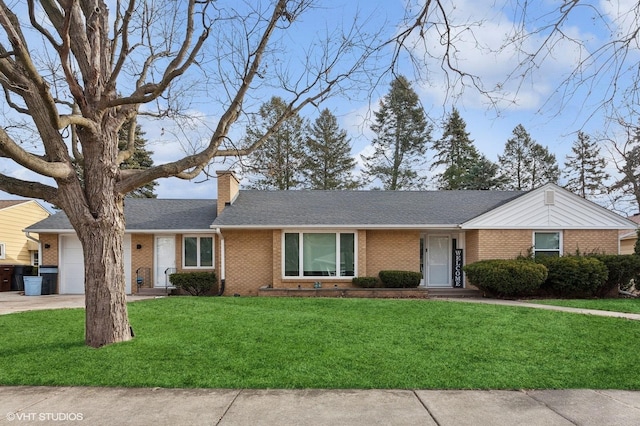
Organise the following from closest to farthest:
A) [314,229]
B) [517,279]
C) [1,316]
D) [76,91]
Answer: [76,91], [1,316], [517,279], [314,229]

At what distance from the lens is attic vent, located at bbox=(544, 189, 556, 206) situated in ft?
50.4

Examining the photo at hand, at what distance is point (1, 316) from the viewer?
10039 millimetres

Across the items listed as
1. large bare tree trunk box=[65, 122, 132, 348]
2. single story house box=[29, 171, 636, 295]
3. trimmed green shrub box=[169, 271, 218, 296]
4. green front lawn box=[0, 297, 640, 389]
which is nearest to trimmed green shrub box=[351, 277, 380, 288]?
single story house box=[29, 171, 636, 295]

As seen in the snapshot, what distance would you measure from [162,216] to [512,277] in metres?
13.5

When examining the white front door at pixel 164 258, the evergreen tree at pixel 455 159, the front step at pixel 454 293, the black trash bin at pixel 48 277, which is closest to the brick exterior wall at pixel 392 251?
the front step at pixel 454 293

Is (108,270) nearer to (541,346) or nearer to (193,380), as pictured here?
(193,380)

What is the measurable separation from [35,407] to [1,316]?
685 cm

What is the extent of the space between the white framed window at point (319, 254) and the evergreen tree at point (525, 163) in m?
29.9

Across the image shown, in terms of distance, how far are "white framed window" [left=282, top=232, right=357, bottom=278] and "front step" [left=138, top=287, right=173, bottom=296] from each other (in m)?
4.63

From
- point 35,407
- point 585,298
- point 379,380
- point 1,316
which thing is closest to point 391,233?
point 585,298

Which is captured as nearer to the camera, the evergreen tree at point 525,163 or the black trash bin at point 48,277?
the black trash bin at point 48,277

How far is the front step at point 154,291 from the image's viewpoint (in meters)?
16.4

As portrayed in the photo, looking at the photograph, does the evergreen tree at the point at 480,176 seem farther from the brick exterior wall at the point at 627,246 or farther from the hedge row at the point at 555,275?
the hedge row at the point at 555,275

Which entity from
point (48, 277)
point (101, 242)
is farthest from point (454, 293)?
point (48, 277)
